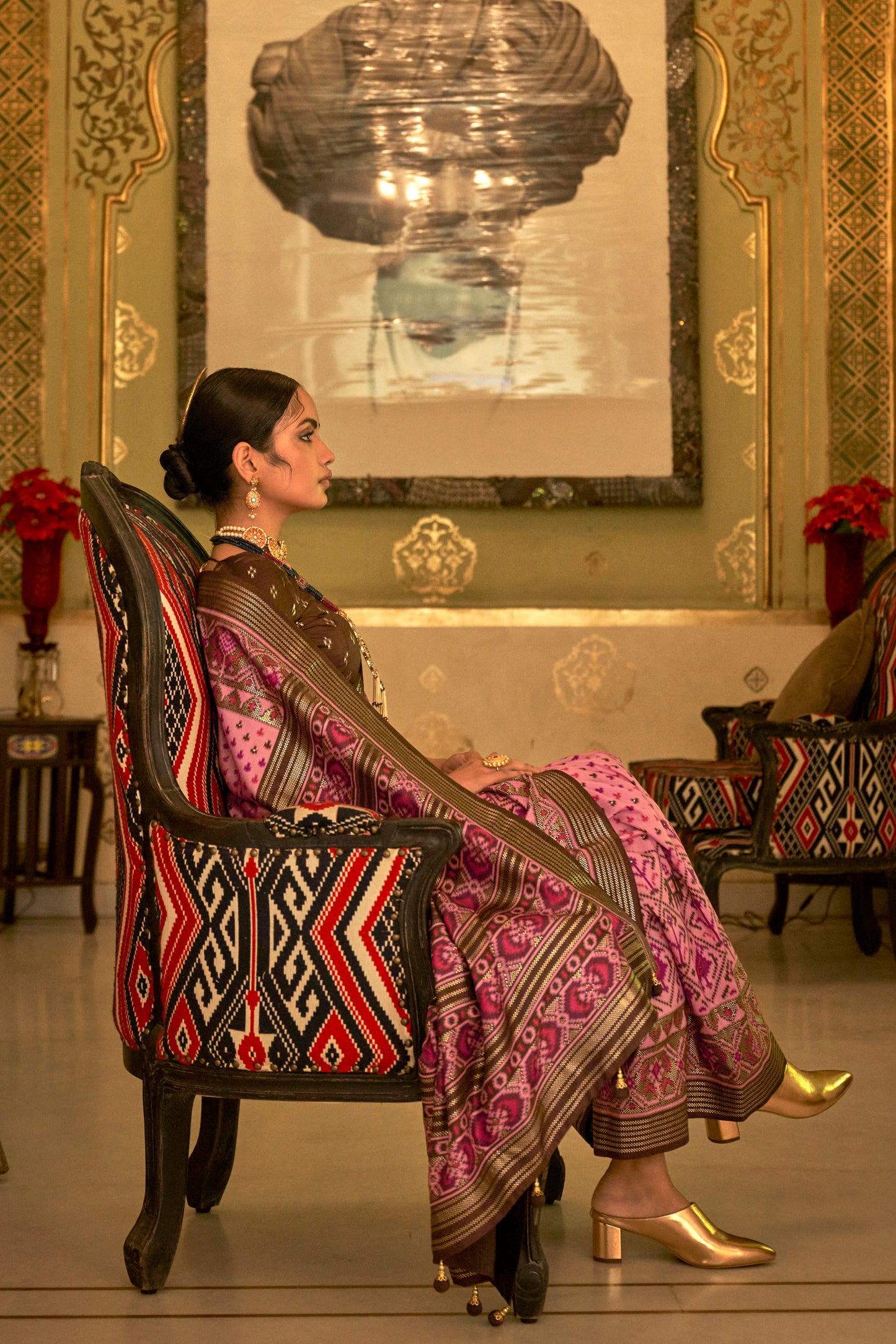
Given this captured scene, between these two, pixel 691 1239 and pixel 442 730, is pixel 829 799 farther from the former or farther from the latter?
pixel 691 1239

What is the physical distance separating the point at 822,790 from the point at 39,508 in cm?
295

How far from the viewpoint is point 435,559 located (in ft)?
18.5

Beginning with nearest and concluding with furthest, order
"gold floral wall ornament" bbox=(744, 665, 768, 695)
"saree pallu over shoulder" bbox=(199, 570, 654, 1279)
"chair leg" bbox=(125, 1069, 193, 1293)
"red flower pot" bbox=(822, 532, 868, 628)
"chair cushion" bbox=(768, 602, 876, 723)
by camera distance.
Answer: "saree pallu over shoulder" bbox=(199, 570, 654, 1279), "chair leg" bbox=(125, 1069, 193, 1293), "chair cushion" bbox=(768, 602, 876, 723), "red flower pot" bbox=(822, 532, 868, 628), "gold floral wall ornament" bbox=(744, 665, 768, 695)

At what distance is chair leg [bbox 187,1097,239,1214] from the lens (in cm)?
236

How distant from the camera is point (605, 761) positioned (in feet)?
7.77

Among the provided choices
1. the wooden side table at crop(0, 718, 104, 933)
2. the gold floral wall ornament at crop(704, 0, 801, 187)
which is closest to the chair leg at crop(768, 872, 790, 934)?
the wooden side table at crop(0, 718, 104, 933)

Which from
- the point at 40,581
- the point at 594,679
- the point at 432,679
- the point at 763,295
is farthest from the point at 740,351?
the point at 40,581

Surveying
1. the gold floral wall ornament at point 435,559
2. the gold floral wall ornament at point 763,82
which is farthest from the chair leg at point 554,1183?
the gold floral wall ornament at point 763,82

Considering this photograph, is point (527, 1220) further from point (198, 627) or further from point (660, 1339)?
point (198, 627)

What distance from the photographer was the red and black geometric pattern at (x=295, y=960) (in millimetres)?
1925

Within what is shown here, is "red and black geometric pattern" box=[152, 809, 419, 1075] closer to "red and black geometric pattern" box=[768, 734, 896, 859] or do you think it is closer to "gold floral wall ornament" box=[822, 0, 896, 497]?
"red and black geometric pattern" box=[768, 734, 896, 859]

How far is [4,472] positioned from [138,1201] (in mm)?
3871

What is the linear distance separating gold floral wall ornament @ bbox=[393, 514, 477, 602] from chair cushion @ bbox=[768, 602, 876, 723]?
154 centimetres

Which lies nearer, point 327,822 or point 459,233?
point 327,822
